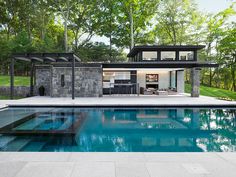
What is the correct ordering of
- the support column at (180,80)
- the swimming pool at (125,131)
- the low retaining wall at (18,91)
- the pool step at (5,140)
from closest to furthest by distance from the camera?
the pool step at (5,140) < the swimming pool at (125,131) < the low retaining wall at (18,91) < the support column at (180,80)

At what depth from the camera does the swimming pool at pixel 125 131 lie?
4990mm

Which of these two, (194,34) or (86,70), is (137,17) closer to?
(194,34)

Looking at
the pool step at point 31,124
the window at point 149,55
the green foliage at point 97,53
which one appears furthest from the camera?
the green foliage at point 97,53

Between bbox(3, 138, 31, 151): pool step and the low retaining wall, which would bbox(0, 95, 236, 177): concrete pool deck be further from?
the low retaining wall

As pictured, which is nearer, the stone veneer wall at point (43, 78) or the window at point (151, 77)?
the stone veneer wall at point (43, 78)

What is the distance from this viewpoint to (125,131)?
669 cm

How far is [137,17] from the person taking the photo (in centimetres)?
2658

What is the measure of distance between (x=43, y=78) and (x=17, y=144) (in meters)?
13.1

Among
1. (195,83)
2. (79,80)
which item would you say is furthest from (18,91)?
(195,83)
